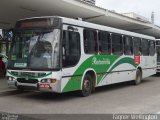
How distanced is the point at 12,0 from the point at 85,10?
16.1 feet

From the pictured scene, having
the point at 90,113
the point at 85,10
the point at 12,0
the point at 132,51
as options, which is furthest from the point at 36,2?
the point at 90,113

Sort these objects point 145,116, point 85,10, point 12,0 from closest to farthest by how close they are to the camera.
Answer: point 145,116 → point 12,0 → point 85,10

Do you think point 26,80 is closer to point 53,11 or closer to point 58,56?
point 58,56

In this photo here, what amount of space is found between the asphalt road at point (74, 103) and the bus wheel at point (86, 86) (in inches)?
8.3

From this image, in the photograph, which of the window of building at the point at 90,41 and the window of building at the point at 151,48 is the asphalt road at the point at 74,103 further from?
the window of building at the point at 151,48

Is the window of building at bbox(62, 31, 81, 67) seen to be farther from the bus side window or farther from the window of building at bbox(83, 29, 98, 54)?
the bus side window

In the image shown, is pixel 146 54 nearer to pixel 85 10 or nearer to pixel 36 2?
pixel 85 10

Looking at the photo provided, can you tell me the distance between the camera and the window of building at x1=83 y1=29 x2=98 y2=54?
12719mm

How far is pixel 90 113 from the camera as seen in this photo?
935 centimetres

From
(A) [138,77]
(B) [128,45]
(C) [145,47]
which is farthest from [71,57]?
(C) [145,47]

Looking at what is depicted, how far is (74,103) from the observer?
11133mm

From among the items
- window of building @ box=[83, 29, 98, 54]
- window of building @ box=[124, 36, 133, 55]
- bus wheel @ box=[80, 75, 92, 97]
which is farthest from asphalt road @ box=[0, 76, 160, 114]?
window of building @ box=[124, 36, 133, 55]

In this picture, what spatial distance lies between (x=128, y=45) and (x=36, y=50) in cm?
683

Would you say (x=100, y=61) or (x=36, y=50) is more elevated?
(x=36, y=50)
